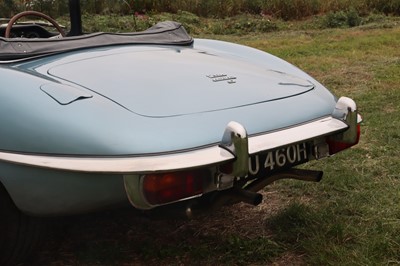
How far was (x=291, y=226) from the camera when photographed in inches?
114

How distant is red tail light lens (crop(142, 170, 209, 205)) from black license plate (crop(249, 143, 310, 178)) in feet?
0.88

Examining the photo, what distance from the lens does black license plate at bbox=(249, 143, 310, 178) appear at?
232cm

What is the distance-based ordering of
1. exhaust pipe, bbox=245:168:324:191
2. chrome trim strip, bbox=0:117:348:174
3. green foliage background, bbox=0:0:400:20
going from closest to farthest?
chrome trim strip, bbox=0:117:348:174 < exhaust pipe, bbox=245:168:324:191 < green foliage background, bbox=0:0:400:20

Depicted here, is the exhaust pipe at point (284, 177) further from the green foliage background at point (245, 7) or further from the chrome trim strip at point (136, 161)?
the green foliage background at point (245, 7)

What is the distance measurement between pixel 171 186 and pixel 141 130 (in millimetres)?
230

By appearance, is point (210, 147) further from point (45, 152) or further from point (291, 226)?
point (291, 226)

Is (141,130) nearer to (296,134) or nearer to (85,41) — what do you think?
(296,134)

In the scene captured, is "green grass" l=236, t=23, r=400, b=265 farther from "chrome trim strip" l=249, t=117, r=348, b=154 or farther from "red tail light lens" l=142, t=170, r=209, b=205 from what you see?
"red tail light lens" l=142, t=170, r=209, b=205

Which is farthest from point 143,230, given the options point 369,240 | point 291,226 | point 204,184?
point 369,240

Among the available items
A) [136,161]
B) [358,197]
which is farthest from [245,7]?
[136,161]

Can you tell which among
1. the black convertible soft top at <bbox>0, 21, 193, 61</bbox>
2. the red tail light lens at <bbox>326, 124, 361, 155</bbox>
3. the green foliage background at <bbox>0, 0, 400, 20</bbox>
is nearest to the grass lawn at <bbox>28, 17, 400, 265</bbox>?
the red tail light lens at <bbox>326, 124, 361, 155</bbox>

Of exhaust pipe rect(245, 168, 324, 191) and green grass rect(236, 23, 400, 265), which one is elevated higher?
exhaust pipe rect(245, 168, 324, 191)

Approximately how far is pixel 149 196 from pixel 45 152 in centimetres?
41

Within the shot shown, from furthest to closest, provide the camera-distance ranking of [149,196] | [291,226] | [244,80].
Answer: [291,226]
[244,80]
[149,196]
